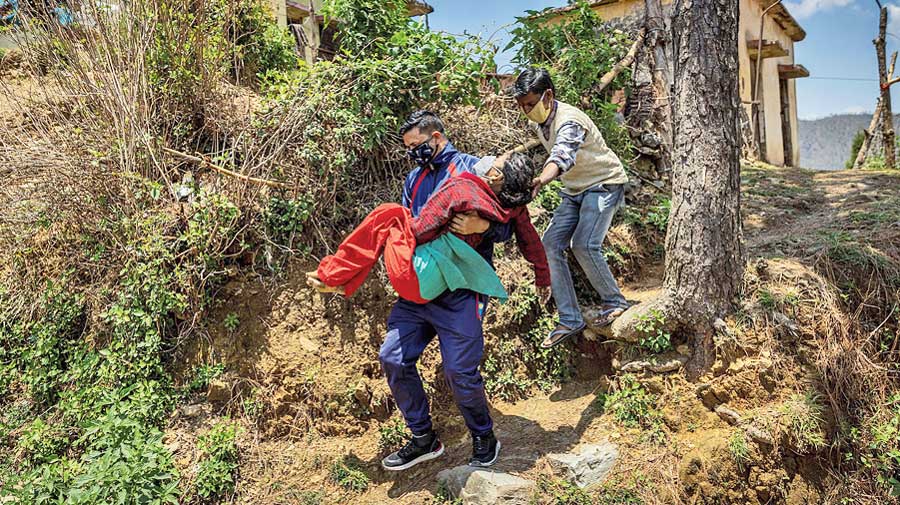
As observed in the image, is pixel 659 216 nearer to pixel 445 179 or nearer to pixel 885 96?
pixel 445 179

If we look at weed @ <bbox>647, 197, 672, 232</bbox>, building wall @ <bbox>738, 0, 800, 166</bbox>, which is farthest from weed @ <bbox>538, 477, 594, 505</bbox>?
building wall @ <bbox>738, 0, 800, 166</bbox>

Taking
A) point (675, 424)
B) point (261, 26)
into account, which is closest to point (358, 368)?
point (675, 424)

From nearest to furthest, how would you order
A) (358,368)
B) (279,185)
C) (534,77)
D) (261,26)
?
(534,77) → (358,368) → (279,185) → (261,26)

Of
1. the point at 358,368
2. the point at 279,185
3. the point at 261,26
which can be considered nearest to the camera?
the point at 358,368

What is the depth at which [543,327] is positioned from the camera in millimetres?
4332

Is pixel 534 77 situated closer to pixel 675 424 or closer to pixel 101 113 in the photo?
pixel 675 424

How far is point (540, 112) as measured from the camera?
3.56 m

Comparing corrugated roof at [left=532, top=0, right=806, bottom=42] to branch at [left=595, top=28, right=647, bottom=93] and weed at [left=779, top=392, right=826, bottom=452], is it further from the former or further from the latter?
weed at [left=779, top=392, right=826, bottom=452]

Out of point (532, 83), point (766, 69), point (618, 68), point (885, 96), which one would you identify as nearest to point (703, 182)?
point (532, 83)

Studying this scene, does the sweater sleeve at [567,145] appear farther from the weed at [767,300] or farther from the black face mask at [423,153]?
the weed at [767,300]

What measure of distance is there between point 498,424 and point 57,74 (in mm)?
4397

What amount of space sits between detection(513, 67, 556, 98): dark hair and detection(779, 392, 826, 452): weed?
8.04ft

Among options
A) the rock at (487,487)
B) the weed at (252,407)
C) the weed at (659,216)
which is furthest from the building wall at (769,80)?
the weed at (252,407)

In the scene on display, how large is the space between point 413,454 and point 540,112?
87.0 inches
